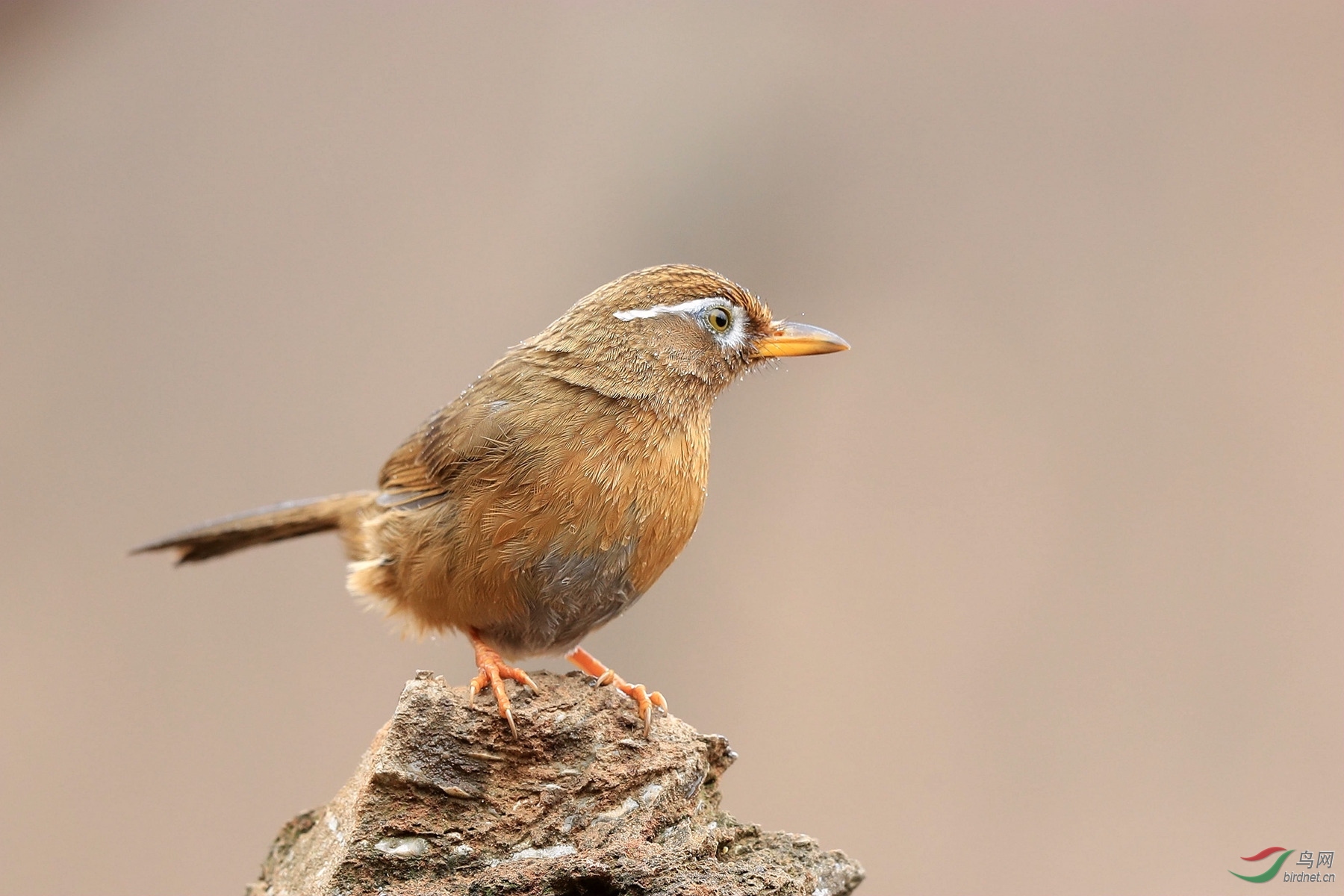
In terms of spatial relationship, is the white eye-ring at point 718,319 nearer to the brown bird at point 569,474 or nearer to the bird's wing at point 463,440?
the brown bird at point 569,474

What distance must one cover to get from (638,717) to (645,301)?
1458mm

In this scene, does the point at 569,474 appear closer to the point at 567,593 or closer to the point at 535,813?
the point at 567,593

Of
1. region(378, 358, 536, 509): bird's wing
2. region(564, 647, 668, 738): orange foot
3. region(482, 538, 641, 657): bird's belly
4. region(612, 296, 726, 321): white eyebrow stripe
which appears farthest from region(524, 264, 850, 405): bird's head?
region(564, 647, 668, 738): orange foot

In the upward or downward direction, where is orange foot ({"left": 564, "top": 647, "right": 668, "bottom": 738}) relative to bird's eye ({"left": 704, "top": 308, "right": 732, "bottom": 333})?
downward

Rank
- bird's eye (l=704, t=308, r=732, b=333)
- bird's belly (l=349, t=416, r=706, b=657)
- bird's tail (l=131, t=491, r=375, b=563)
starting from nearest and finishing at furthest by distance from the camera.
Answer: bird's belly (l=349, t=416, r=706, b=657), bird's eye (l=704, t=308, r=732, b=333), bird's tail (l=131, t=491, r=375, b=563)

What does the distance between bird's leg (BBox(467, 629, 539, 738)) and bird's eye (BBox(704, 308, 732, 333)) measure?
4.59ft

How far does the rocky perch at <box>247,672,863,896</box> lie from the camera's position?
9.82 ft

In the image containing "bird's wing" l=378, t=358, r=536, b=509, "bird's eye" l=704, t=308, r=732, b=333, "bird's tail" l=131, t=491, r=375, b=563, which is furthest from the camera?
"bird's tail" l=131, t=491, r=375, b=563

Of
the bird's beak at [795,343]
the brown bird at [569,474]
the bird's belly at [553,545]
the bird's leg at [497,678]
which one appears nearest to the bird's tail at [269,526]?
the brown bird at [569,474]

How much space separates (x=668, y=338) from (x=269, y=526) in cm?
207

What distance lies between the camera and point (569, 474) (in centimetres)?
349

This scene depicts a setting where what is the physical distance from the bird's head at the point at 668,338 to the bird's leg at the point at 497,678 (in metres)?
0.97

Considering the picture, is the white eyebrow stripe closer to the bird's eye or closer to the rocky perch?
the bird's eye

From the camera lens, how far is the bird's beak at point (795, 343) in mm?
3996
